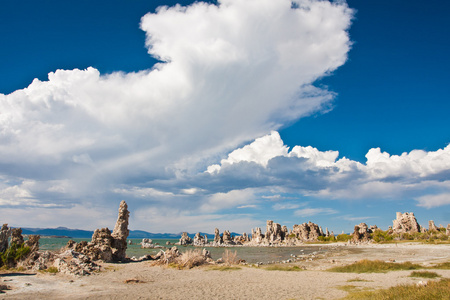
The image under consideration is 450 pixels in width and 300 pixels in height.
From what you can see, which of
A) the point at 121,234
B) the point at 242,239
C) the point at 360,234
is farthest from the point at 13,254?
the point at 242,239

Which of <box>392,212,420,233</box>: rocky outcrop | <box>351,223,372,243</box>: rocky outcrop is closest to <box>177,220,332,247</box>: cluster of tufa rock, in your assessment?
<box>351,223,372,243</box>: rocky outcrop

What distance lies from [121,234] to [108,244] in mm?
2537

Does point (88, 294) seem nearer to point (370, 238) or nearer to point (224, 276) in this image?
point (224, 276)

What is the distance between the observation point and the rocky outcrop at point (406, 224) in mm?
119750

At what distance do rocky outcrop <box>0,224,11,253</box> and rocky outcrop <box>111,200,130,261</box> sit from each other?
11.9 m

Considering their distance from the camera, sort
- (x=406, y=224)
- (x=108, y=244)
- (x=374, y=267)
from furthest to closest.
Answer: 1. (x=406, y=224)
2. (x=108, y=244)
3. (x=374, y=267)

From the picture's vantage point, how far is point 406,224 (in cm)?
12300

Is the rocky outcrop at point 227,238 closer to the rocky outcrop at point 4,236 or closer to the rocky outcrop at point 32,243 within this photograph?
the rocky outcrop at point 32,243

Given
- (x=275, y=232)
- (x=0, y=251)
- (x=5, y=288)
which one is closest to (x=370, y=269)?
(x=5, y=288)

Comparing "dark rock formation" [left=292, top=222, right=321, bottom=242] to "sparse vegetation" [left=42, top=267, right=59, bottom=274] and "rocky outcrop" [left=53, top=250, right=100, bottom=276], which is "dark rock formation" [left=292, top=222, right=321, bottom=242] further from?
"sparse vegetation" [left=42, top=267, right=59, bottom=274]

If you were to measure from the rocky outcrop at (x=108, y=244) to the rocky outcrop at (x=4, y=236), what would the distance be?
271 inches

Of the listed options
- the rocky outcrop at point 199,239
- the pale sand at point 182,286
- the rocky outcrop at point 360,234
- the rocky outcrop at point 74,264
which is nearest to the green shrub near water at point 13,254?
the rocky outcrop at point 74,264

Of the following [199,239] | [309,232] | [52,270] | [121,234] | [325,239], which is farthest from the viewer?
[309,232]

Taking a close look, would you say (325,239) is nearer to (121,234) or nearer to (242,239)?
(242,239)
